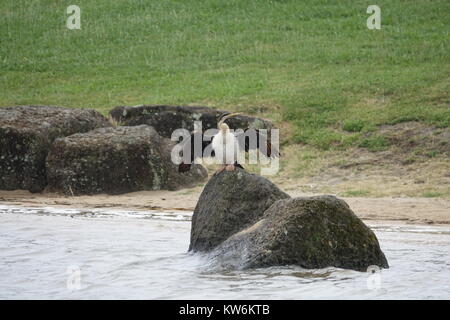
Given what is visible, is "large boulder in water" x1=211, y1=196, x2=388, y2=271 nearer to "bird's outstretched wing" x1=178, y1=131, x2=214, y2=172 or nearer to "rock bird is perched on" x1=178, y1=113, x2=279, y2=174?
"rock bird is perched on" x1=178, y1=113, x2=279, y2=174

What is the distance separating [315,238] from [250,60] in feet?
56.3

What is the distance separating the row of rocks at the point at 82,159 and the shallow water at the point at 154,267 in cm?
196

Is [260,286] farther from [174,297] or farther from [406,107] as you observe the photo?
[406,107]

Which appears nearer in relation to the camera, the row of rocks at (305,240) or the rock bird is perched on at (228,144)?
the row of rocks at (305,240)

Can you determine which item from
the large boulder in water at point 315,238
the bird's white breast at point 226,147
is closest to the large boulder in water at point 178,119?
the bird's white breast at point 226,147

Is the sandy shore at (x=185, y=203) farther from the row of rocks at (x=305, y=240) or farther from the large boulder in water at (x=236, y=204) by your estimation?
the row of rocks at (x=305, y=240)

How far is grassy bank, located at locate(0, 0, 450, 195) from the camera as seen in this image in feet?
64.6

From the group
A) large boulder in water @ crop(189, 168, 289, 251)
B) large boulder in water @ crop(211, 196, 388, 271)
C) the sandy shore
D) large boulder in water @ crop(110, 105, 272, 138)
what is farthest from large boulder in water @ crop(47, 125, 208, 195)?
large boulder in water @ crop(211, 196, 388, 271)

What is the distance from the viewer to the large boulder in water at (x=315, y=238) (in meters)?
9.25

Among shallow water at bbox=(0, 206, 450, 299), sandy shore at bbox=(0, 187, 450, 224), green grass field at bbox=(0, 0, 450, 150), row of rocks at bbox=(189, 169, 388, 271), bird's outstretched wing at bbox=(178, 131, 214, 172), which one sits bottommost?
shallow water at bbox=(0, 206, 450, 299)

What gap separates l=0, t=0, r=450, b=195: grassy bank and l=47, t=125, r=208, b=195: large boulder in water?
354 centimetres
